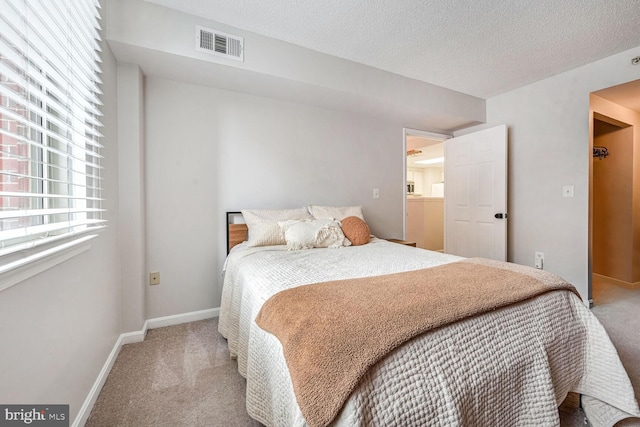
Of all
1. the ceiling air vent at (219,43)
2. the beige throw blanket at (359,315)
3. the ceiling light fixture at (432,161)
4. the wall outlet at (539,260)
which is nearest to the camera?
the beige throw blanket at (359,315)

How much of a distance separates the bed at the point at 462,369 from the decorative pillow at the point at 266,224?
0.61m

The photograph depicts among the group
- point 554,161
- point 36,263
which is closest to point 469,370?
point 36,263

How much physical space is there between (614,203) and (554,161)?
4.89 feet

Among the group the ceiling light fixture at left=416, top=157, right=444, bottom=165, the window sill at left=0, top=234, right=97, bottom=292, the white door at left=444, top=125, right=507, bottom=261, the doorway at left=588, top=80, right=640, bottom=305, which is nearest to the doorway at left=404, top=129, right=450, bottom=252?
the ceiling light fixture at left=416, top=157, right=444, bottom=165

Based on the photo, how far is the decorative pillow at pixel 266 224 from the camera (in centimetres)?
229

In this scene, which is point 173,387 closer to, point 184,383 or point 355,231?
point 184,383

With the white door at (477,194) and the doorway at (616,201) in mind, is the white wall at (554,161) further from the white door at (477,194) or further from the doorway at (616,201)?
the doorway at (616,201)

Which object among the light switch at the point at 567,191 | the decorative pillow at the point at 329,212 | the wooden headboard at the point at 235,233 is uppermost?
the light switch at the point at 567,191

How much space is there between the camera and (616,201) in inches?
140

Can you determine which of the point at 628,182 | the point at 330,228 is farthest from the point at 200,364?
the point at 628,182

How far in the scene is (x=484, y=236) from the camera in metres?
3.46

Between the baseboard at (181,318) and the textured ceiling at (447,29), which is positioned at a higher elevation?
the textured ceiling at (447,29)

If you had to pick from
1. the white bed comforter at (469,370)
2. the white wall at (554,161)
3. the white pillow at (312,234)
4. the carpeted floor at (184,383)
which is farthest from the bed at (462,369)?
the white wall at (554,161)

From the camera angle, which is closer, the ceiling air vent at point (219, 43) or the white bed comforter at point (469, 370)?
the white bed comforter at point (469, 370)
